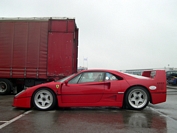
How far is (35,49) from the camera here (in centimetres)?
990

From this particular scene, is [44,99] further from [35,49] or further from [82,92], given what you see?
[35,49]

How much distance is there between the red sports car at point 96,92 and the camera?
19.3 ft

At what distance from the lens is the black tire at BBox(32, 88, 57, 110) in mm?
5902

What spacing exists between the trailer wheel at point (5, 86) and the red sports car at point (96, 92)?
15.3ft

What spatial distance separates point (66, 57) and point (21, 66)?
7.39 feet

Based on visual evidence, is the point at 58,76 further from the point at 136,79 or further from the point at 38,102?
the point at 136,79

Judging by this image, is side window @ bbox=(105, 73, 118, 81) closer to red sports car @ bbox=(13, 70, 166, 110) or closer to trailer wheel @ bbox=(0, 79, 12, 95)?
red sports car @ bbox=(13, 70, 166, 110)

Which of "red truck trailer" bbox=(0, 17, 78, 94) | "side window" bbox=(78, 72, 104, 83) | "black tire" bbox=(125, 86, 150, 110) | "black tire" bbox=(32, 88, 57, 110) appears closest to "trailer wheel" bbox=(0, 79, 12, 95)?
"red truck trailer" bbox=(0, 17, 78, 94)

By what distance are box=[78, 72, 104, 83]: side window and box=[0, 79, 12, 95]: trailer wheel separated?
5.58 metres

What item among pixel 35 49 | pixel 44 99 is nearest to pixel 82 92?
pixel 44 99

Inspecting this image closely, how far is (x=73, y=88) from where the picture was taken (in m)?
5.92

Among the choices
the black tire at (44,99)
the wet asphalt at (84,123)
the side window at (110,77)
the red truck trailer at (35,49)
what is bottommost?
the wet asphalt at (84,123)

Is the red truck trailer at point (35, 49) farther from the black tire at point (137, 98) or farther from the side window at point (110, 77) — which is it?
the black tire at point (137, 98)

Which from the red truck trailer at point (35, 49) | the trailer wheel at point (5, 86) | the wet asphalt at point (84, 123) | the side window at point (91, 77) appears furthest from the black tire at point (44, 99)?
the trailer wheel at point (5, 86)
